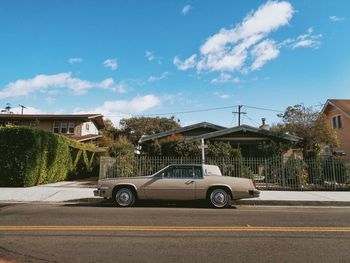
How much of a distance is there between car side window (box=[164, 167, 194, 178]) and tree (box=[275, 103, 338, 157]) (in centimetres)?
1560

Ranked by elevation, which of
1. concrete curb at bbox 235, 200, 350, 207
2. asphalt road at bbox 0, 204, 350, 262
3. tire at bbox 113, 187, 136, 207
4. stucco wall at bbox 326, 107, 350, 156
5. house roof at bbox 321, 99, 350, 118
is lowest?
asphalt road at bbox 0, 204, 350, 262

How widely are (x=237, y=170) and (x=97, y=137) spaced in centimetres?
2368

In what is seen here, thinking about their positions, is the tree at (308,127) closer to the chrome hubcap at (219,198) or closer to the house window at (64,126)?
the chrome hubcap at (219,198)

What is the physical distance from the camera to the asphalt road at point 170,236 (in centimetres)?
548

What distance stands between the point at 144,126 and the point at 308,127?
121ft

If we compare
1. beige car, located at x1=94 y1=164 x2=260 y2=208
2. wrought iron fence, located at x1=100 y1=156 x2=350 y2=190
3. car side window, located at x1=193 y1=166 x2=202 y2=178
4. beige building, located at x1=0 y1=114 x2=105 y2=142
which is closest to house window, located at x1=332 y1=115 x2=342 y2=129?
wrought iron fence, located at x1=100 y1=156 x2=350 y2=190

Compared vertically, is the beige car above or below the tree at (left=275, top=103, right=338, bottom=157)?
below

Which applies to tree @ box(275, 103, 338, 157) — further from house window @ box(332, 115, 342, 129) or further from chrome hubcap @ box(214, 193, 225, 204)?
chrome hubcap @ box(214, 193, 225, 204)

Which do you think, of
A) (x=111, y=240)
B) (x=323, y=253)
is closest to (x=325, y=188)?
(x=323, y=253)

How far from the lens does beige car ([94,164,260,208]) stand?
11445mm

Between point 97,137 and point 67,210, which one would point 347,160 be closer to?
point 67,210

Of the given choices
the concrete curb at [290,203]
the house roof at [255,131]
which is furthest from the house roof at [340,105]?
Result: the concrete curb at [290,203]

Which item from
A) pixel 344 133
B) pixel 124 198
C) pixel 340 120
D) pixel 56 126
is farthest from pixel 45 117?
pixel 344 133

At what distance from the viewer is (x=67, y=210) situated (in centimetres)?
1041
